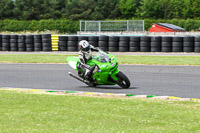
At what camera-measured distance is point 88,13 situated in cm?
7469

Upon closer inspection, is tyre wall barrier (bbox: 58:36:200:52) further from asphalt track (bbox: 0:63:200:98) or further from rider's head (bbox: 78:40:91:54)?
rider's head (bbox: 78:40:91:54)

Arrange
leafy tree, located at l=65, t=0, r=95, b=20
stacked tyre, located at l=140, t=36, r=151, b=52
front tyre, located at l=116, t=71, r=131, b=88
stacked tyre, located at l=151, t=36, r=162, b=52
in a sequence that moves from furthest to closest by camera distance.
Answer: leafy tree, located at l=65, t=0, r=95, b=20 → stacked tyre, located at l=140, t=36, r=151, b=52 → stacked tyre, located at l=151, t=36, r=162, b=52 → front tyre, located at l=116, t=71, r=131, b=88

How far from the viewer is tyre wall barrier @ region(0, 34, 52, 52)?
1013 inches

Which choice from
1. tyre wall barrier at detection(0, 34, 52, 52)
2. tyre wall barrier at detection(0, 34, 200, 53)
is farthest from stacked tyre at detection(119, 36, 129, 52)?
tyre wall barrier at detection(0, 34, 52, 52)

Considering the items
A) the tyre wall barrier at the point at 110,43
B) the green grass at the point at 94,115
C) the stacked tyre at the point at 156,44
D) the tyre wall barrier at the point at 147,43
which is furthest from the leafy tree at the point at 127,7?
the green grass at the point at 94,115

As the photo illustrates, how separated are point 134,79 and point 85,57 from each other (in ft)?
8.46

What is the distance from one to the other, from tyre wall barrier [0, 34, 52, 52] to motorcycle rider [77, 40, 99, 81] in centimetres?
1438

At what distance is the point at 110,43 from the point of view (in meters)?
24.6

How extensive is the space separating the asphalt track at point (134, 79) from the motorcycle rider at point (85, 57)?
407mm

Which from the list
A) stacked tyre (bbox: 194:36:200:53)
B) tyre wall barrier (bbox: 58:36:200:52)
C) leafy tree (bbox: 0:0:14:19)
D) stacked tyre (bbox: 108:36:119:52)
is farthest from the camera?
leafy tree (bbox: 0:0:14:19)

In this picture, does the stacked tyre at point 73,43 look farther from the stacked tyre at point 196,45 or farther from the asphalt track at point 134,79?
the asphalt track at point 134,79

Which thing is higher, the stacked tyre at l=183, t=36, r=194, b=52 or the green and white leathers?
the green and white leathers

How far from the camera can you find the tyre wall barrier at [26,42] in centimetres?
2573

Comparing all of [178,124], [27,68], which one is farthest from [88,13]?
[178,124]
